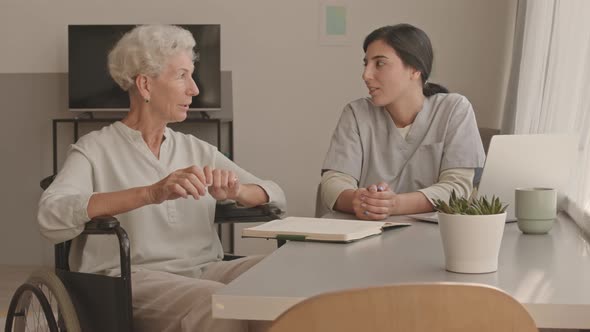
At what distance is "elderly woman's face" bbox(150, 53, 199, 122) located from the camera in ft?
8.79

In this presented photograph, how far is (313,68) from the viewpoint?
228 inches

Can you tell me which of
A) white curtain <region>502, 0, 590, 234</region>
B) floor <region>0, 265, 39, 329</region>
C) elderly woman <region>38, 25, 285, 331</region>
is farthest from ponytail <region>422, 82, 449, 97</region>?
floor <region>0, 265, 39, 329</region>

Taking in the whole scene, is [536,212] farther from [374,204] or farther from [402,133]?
[402,133]

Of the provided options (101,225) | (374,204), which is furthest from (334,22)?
(101,225)

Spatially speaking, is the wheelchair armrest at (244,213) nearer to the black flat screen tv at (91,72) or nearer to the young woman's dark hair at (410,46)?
the young woman's dark hair at (410,46)

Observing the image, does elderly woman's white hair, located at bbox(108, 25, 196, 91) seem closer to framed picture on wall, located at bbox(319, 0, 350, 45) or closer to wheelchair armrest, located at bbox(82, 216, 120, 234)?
wheelchair armrest, located at bbox(82, 216, 120, 234)

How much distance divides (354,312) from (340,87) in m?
4.83

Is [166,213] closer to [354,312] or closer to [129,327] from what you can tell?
[129,327]

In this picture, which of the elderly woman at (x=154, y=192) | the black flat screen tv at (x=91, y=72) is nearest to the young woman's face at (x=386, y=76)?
the elderly woman at (x=154, y=192)

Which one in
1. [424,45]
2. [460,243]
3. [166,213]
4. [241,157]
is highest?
[424,45]

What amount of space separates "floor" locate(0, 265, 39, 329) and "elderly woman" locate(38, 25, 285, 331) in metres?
2.11

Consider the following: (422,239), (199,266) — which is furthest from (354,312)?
(199,266)

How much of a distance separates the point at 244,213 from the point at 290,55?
10.7ft

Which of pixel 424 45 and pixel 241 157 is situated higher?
pixel 424 45
